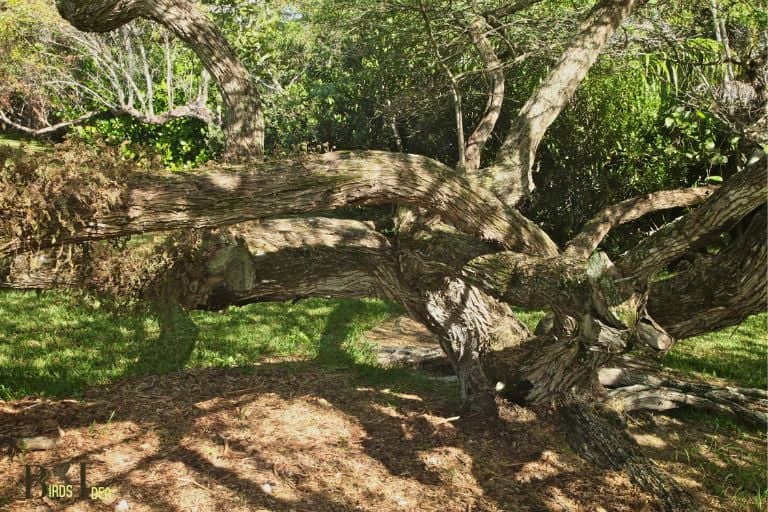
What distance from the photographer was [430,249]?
17.0ft

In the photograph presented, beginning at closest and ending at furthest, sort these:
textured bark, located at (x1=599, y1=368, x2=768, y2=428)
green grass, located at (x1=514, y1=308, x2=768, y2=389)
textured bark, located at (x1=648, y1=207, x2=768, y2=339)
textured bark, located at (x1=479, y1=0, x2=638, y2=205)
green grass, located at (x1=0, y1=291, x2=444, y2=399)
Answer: textured bark, located at (x1=648, y1=207, x2=768, y2=339) < textured bark, located at (x1=479, y1=0, x2=638, y2=205) < textured bark, located at (x1=599, y1=368, x2=768, y2=428) < green grass, located at (x1=0, y1=291, x2=444, y2=399) < green grass, located at (x1=514, y1=308, x2=768, y2=389)

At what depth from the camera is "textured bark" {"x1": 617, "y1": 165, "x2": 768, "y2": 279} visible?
338 centimetres

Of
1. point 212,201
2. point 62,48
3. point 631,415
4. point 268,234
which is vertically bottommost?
point 631,415

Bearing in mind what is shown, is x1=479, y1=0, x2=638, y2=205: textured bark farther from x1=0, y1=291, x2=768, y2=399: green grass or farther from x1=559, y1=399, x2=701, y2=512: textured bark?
x1=0, y1=291, x2=768, y2=399: green grass

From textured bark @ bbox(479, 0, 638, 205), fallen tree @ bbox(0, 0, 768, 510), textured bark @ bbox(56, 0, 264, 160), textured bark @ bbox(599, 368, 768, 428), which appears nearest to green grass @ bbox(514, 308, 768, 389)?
textured bark @ bbox(599, 368, 768, 428)

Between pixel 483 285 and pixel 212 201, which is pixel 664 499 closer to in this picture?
pixel 483 285

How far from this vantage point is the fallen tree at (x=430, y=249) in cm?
363

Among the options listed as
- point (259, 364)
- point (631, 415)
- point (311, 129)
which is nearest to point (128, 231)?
point (259, 364)

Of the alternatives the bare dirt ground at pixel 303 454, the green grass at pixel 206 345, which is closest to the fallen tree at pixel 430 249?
the bare dirt ground at pixel 303 454

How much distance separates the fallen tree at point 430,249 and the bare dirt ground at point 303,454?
0.35 meters

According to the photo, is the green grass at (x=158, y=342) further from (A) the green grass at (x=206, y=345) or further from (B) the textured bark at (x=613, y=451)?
(B) the textured bark at (x=613, y=451)

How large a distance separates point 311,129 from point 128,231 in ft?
32.8

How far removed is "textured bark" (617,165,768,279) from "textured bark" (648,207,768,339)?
5.6 inches

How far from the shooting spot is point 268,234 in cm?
522
